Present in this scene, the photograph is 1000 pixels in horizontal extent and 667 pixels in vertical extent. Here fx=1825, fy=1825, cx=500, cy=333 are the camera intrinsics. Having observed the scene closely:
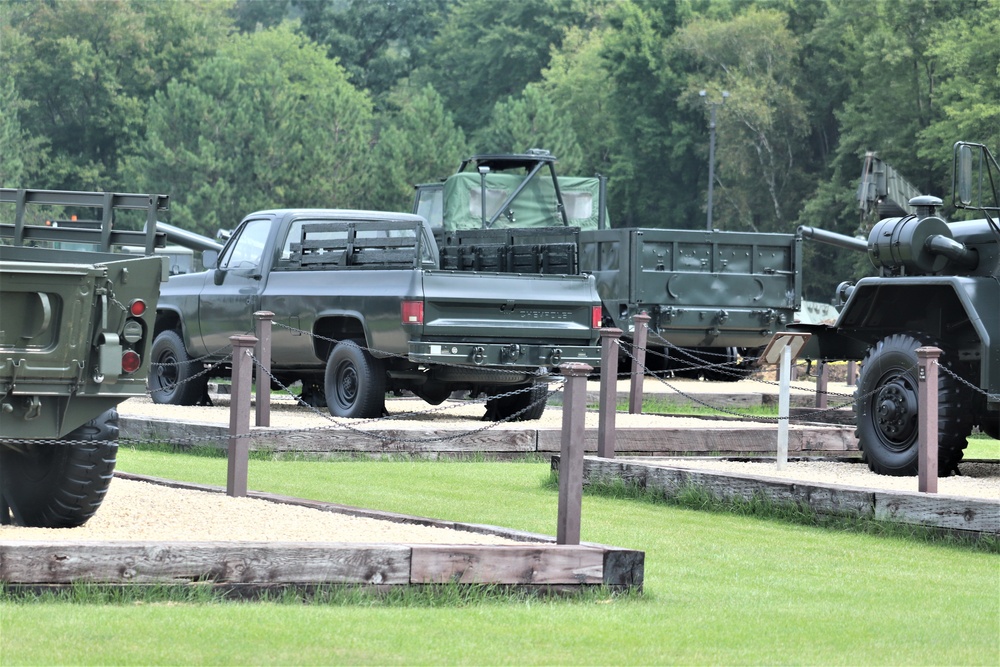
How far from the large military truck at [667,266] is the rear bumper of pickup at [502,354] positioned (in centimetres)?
682

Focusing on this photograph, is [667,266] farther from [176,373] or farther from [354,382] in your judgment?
Answer: [354,382]

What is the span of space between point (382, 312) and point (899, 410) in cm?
561

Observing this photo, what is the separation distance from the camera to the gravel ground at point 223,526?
8734 millimetres

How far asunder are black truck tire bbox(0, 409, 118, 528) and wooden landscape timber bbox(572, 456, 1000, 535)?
446 cm

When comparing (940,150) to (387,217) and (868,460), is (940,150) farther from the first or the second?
(868,460)

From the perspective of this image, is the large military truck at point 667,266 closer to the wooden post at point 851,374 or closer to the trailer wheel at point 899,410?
the wooden post at point 851,374

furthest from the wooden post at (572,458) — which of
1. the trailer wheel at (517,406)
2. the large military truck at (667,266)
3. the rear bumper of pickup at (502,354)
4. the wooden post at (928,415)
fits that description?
the large military truck at (667,266)

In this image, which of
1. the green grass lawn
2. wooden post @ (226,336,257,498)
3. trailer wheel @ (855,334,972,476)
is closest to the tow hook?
trailer wheel @ (855,334,972,476)

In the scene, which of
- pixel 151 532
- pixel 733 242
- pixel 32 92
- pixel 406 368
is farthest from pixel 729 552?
pixel 32 92

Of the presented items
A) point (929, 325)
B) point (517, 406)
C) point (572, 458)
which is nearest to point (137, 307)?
point (572, 458)

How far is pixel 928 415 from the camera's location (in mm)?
11289

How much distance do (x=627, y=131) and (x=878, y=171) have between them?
59.3 m

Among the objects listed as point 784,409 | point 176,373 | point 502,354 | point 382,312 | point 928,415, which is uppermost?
point 382,312

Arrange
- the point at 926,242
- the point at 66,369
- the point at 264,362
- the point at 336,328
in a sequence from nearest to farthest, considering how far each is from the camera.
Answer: the point at 66,369
the point at 926,242
the point at 264,362
the point at 336,328
